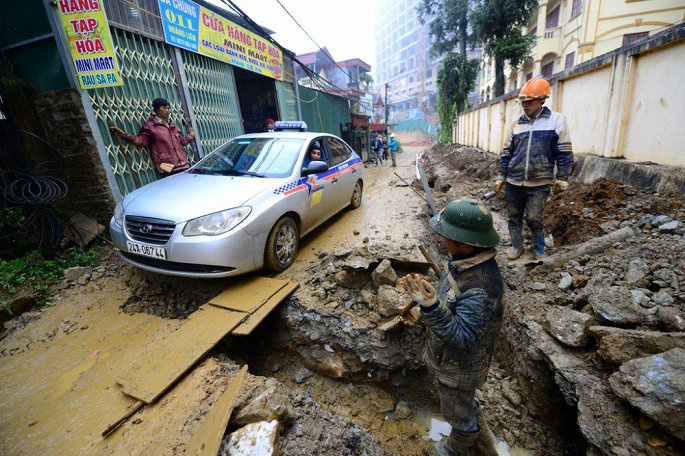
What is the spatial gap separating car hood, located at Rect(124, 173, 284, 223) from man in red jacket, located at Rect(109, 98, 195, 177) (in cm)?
114

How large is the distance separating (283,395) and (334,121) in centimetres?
1408

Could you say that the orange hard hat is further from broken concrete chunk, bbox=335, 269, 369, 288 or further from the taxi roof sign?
the taxi roof sign

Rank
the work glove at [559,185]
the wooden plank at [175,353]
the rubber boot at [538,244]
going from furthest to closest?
the rubber boot at [538,244] < the work glove at [559,185] < the wooden plank at [175,353]

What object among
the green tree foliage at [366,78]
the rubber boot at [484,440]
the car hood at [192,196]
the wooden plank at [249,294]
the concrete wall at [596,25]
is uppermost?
the green tree foliage at [366,78]

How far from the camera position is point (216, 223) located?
2.89 metres

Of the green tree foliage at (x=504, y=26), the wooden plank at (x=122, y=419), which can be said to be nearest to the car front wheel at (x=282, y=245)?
the wooden plank at (x=122, y=419)

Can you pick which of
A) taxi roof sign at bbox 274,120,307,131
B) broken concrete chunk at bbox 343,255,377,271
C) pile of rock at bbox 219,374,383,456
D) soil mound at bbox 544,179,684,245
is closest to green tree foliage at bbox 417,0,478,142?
taxi roof sign at bbox 274,120,307,131

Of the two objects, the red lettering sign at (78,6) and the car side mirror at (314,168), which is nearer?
the car side mirror at (314,168)

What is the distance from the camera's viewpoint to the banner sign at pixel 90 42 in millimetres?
4039

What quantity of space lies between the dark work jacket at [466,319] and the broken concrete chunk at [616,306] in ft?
3.86

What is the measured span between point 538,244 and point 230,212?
11.7 feet

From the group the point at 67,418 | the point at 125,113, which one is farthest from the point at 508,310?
the point at 125,113

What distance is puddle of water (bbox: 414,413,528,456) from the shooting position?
2436 mm

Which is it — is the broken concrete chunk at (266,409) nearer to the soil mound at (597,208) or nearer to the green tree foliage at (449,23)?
the soil mound at (597,208)
